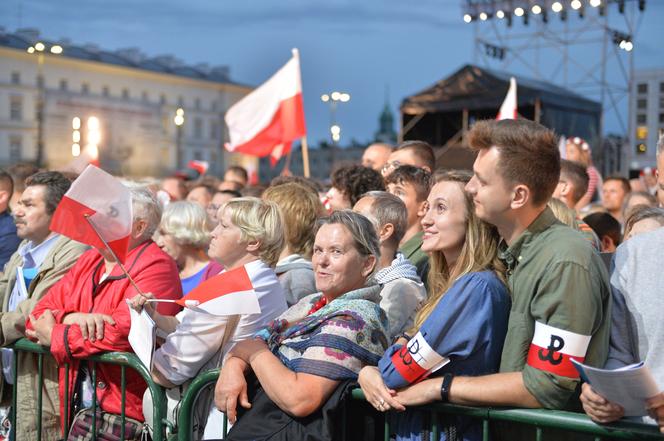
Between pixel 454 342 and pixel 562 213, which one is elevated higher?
pixel 562 213

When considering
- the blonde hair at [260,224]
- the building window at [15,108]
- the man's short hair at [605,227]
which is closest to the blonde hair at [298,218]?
the blonde hair at [260,224]

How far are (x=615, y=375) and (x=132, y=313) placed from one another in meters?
2.10

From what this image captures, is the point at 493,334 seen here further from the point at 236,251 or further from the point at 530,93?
the point at 530,93

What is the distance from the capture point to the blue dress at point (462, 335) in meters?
2.80

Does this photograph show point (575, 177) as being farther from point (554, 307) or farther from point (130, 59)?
point (130, 59)

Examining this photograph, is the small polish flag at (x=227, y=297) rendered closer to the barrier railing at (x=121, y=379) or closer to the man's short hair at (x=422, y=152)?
the barrier railing at (x=121, y=379)

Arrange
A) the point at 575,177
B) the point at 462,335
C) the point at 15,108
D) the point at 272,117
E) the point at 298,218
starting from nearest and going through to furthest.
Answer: the point at 462,335, the point at 298,218, the point at 575,177, the point at 272,117, the point at 15,108

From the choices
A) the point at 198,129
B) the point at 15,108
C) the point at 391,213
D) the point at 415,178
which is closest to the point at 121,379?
the point at 391,213

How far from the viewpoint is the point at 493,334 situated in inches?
111

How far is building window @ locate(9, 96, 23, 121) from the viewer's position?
232ft

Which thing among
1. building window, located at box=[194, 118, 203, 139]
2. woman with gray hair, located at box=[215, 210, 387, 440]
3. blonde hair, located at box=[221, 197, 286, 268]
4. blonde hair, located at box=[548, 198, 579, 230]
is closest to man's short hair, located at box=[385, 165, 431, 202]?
blonde hair, located at box=[548, 198, 579, 230]

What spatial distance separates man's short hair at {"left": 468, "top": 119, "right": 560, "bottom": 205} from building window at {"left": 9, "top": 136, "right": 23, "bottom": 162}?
73.8 m

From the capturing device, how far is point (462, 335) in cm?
280

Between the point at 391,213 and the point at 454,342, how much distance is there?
1.70 meters
